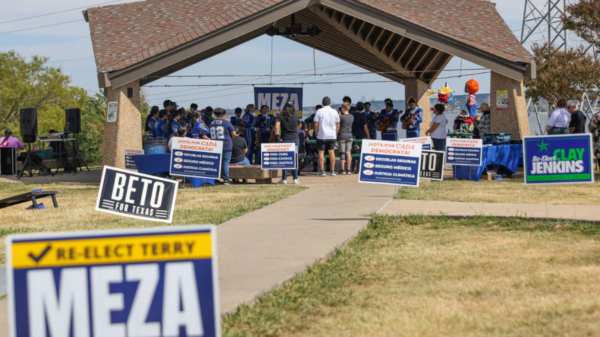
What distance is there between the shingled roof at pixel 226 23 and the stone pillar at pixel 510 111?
0.63 metres

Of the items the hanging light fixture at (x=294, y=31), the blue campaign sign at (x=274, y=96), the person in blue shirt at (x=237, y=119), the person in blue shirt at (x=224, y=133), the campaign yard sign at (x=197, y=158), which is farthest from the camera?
the hanging light fixture at (x=294, y=31)

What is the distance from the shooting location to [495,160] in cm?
1717

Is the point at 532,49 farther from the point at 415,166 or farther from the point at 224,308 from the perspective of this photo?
the point at 224,308

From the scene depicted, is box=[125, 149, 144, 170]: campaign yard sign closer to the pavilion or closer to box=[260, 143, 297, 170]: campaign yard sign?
the pavilion

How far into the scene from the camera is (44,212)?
12.4m

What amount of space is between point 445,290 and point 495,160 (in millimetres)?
11694

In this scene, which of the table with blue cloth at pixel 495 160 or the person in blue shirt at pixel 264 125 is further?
the person in blue shirt at pixel 264 125

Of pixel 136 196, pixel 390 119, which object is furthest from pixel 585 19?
pixel 136 196

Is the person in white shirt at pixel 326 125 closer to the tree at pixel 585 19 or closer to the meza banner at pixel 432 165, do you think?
the meza banner at pixel 432 165

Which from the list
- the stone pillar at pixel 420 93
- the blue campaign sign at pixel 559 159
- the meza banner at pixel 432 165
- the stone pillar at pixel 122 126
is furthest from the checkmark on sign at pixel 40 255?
the stone pillar at pixel 420 93

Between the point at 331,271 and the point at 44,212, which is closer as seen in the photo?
the point at 331,271

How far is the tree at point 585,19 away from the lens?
32.2 metres

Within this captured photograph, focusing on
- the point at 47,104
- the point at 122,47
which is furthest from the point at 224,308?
the point at 47,104

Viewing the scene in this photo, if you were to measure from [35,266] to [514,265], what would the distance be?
495cm
